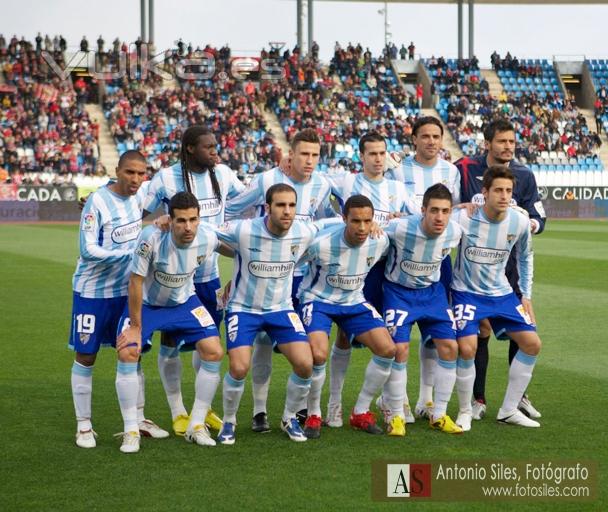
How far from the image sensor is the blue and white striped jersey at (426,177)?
758 centimetres

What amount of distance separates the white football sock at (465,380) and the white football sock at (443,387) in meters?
0.12

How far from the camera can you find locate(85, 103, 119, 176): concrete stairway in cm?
3594

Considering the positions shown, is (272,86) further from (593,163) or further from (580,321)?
(580,321)

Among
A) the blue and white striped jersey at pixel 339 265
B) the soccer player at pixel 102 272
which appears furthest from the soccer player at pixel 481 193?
the soccer player at pixel 102 272

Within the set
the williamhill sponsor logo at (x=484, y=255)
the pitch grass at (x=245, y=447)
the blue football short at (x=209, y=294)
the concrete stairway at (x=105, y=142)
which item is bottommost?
the pitch grass at (x=245, y=447)

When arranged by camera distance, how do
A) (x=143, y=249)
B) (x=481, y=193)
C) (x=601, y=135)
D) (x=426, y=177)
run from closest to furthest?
(x=143, y=249) → (x=481, y=193) → (x=426, y=177) → (x=601, y=135)

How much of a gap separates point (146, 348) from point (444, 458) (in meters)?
2.03

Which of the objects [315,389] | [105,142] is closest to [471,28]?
[105,142]

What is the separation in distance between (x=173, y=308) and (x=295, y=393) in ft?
3.15

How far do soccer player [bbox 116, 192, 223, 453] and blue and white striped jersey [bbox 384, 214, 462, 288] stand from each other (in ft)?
4.10

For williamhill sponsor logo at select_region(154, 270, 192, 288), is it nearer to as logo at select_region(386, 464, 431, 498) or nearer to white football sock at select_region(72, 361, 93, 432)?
white football sock at select_region(72, 361, 93, 432)

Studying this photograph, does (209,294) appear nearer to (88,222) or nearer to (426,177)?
(88,222)

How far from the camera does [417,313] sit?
6887 millimetres

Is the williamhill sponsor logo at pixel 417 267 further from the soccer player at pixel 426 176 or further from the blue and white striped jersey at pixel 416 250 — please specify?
the soccer player at pixel 426 176
